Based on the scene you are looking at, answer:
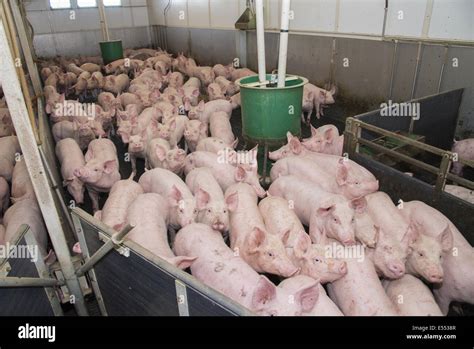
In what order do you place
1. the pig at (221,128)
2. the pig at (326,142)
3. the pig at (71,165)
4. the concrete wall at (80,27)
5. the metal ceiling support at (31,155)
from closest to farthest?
1. the metal ceiling support at (31,155)
2. the pig at (71,165)
3. the pig at (326,142)
4. the pig at (221,128)
5. the concrete wall at (80,27)

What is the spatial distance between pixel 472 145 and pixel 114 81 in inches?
308

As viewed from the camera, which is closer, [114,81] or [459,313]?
[459,313]

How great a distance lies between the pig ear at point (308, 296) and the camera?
2371mm

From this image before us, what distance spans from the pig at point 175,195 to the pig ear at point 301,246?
3.47ft

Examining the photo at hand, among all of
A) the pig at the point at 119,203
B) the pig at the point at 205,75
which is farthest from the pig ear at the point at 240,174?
the pig at the point at 205,75

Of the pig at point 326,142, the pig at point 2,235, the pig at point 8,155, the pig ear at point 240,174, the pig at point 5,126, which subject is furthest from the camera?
the pig at point 5,126

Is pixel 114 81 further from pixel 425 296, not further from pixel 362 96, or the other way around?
pixel 425 296

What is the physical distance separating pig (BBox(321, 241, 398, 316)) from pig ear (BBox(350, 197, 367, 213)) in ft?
1.66

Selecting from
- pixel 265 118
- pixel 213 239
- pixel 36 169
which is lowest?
pixel 213 239

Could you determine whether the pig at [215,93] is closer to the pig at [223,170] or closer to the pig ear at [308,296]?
the pig at [223,170]

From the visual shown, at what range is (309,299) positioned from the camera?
2.44 meters

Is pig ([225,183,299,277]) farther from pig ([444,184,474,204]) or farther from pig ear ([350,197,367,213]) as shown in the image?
pig ([444,184,474,204])

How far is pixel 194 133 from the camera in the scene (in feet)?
18.4
